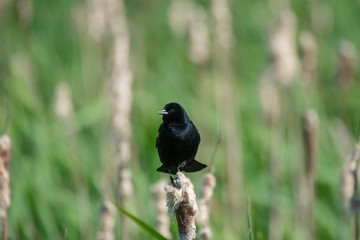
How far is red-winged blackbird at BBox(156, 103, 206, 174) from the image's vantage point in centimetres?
89

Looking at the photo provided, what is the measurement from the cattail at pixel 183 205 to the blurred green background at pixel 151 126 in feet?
3.07

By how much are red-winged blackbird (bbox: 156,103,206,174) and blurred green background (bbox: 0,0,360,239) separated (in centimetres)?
97

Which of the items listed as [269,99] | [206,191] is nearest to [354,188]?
[206,191]

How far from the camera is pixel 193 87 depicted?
420cm

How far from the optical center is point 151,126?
3.58 metres

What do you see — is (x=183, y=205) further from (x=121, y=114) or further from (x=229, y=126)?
(x=229, y=126)

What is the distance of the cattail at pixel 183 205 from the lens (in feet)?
3.08

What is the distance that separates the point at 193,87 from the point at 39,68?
4.21ft

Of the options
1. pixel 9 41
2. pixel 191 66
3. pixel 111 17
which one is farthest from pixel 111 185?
pixel 9 41

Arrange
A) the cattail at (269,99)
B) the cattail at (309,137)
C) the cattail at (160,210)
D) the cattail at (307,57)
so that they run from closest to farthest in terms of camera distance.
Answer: the cattail at (160,210)
the cattail at (309,137)
the cattail at (307,57)
the cattail at (269,99)

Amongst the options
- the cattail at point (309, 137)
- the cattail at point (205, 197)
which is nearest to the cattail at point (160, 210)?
the cattail at point (205, 197)

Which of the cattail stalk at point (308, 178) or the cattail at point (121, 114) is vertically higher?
the cattail at point (121, 114)

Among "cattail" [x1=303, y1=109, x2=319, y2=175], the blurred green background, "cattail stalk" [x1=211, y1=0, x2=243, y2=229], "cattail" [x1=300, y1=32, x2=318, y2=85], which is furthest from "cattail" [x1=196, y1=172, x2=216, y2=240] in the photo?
"cattail stalk" [x1=211, y1=0, x2=243, y2=229]

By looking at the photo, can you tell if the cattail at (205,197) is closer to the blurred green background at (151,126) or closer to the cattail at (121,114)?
the cattail at (121,114)
